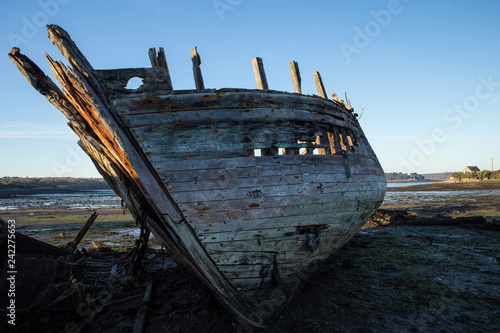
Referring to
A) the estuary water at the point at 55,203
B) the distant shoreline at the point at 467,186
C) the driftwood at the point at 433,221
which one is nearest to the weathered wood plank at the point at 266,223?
the driftwood at the point at 433,221

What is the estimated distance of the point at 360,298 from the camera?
4871 millimetres

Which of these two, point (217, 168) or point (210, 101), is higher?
point (210, 101)

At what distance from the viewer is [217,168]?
3846 millimetres

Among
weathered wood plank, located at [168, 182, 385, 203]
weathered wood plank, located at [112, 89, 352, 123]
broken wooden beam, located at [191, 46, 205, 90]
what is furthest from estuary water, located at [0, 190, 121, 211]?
weathered wood plank, located at [168, 182, 385, 203]

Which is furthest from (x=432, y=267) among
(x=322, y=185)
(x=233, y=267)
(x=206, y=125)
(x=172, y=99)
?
(x=172, y=99)

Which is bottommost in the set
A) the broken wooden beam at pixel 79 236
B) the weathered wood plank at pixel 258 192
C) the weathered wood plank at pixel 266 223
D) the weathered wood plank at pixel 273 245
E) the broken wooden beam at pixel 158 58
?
the broken wooden beam at pixel 79 236

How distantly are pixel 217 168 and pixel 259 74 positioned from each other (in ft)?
8.25

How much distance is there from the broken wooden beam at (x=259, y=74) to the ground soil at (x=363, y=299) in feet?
11.9

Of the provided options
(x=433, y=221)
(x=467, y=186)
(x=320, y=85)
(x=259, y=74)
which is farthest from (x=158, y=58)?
(x=467, y=186)

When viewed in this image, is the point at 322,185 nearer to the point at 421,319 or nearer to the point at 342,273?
the point at 421,319

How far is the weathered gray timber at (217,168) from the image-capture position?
144 inches

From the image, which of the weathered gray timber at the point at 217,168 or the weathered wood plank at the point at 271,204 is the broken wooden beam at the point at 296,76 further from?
the weathered wood plank at the point at 271,204

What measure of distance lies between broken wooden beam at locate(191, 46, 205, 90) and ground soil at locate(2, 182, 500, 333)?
354 centimetres

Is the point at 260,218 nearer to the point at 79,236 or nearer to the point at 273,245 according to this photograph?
the point at 273,245
